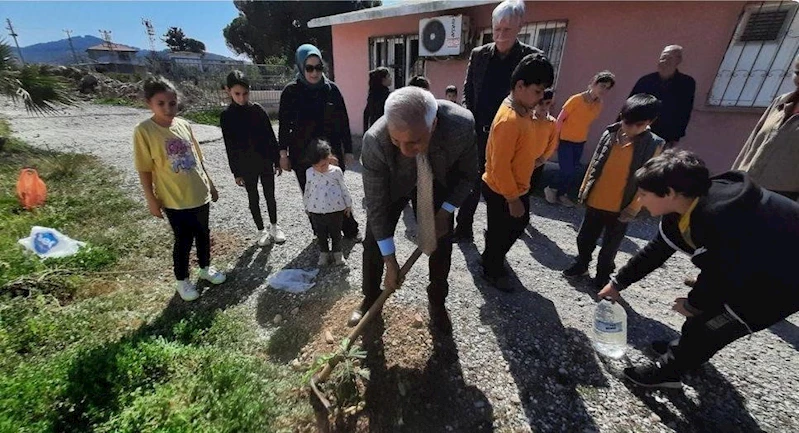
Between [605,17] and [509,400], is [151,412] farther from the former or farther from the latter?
[605,17]

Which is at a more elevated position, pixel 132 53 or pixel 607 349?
pixel 132 53

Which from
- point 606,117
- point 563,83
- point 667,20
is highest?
point 667,20

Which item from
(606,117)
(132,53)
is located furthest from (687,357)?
(132,53)

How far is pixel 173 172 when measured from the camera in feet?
8.56

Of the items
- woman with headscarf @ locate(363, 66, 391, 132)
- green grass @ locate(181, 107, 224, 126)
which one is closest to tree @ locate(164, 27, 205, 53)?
green grass @ locate(181, 107, 224, 126)

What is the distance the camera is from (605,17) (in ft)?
17.9

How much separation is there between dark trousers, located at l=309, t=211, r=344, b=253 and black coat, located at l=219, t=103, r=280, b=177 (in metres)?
0.83

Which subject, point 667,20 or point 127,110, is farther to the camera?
point 127,110

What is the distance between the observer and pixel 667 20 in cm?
498

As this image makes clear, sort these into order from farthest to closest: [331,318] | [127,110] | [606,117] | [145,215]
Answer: [127,110] < [606,117] < [145,215] < [331,318]

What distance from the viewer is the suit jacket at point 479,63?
3.22 metres

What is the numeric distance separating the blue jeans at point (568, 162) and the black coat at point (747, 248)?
135 inches

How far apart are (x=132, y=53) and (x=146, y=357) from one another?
58653mm

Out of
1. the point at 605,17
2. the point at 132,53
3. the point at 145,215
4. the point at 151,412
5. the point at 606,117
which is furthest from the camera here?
the point at 132,53
